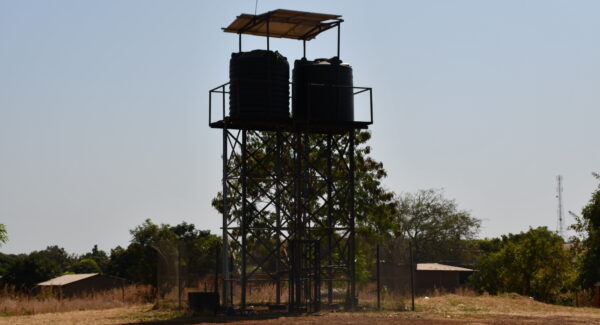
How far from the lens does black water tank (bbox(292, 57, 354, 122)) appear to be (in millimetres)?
35156

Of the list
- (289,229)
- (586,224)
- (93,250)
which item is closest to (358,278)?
(289,229)

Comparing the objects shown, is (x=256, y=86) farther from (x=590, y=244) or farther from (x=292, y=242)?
(x=590, y=244)

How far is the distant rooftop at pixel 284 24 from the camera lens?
34406 mm

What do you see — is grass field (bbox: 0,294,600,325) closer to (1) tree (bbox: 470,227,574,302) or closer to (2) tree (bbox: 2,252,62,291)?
(1) tree (bbox: 470,227,574,302)

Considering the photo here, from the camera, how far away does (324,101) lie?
35.2m

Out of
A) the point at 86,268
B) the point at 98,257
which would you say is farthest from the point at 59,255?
the point at 86,268

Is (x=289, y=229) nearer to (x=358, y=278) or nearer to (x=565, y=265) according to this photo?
(x=358, y=278)

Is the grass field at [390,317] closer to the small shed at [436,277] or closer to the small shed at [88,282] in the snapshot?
the small shed at [436,277]

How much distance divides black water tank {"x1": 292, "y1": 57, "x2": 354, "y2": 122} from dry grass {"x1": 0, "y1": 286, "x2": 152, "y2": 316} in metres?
11.6

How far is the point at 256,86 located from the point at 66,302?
38.7 feet

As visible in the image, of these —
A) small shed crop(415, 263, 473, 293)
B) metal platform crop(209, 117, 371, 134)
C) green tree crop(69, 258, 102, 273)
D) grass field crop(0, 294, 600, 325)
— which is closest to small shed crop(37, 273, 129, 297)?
small shed crop(415, 263, 473, 293)

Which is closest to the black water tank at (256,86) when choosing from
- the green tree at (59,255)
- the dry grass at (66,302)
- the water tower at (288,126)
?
the water tower at (288,126)

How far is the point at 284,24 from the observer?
35531 mm

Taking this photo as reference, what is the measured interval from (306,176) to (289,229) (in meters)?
2.73
